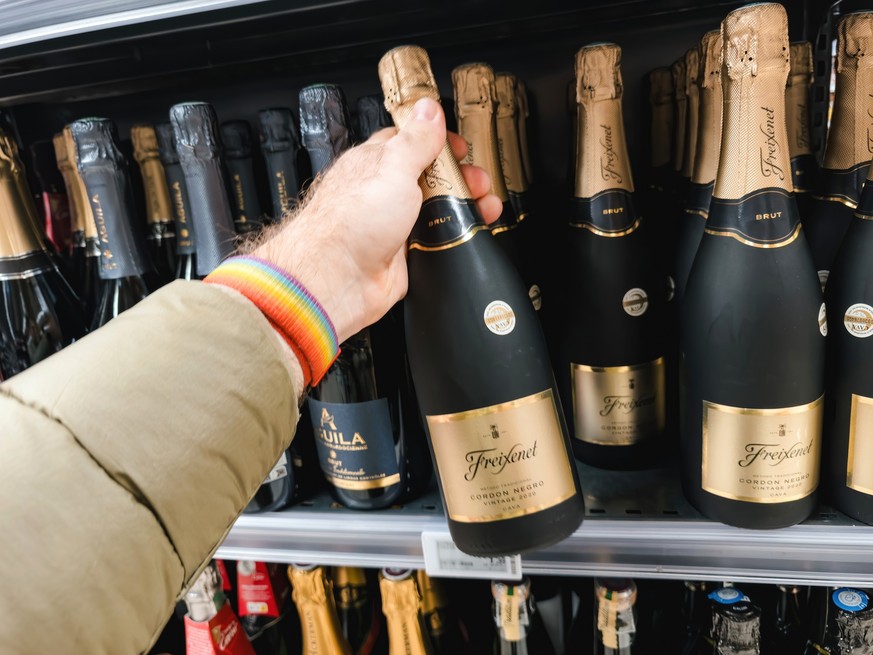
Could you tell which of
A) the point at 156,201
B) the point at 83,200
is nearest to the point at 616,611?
the point at 156,201

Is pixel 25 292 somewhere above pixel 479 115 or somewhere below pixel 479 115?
below

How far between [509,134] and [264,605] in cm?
76

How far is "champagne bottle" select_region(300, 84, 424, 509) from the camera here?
0.60m

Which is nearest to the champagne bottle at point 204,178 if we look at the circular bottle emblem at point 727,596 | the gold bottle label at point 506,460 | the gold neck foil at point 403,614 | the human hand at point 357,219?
the human hand at point 357,219

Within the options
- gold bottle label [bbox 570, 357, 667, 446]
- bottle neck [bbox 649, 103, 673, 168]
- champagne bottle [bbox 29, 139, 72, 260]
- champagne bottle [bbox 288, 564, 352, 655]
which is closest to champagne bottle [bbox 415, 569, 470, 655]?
champagne bottle [bbox 288, 564, 352, 655]

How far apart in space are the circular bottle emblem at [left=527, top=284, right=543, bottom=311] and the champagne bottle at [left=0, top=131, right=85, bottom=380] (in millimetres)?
651

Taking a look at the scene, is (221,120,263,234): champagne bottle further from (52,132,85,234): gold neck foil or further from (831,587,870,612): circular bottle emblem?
(831,587,870,612): circular bottle emblem

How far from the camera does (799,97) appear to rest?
618 millimetres

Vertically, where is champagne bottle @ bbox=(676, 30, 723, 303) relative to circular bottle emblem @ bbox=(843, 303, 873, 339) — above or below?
above

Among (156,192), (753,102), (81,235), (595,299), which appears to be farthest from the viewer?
(81,235)

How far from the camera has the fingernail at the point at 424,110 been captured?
1.71 ft

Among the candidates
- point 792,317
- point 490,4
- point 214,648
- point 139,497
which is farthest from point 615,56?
point 214,648

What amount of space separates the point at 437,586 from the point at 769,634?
0.44 meters

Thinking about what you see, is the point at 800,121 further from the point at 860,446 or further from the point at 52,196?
the point at 52,196
